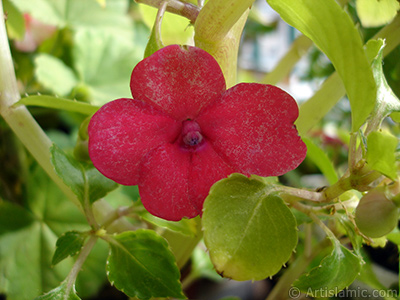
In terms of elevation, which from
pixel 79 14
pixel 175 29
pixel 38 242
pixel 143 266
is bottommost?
pixel 38 242

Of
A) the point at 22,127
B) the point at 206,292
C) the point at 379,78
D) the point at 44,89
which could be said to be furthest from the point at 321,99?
the point at 44,89

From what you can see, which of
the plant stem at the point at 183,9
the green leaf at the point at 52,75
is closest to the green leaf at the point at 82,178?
the plant stem at the point at 183,9

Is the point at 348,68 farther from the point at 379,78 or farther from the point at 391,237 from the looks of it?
the point at 391,237

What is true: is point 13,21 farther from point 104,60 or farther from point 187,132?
point 187,132

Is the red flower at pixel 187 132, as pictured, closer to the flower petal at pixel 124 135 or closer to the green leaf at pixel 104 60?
the flower petal at pixel 124 135

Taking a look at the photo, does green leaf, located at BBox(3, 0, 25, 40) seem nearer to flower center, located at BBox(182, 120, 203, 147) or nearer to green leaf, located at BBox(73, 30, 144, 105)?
green leaf, located at BBox(73, 30, 144, 105)

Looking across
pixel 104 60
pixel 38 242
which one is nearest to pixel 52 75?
pixel 104 60

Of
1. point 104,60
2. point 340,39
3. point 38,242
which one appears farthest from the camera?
point 104,60

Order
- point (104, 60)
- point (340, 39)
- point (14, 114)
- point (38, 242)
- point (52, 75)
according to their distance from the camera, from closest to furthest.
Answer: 1. point (340, 39)
2. point (14, 114)
3. point (38, 242)
4. point (52, 75)
5. point (104, 60)
